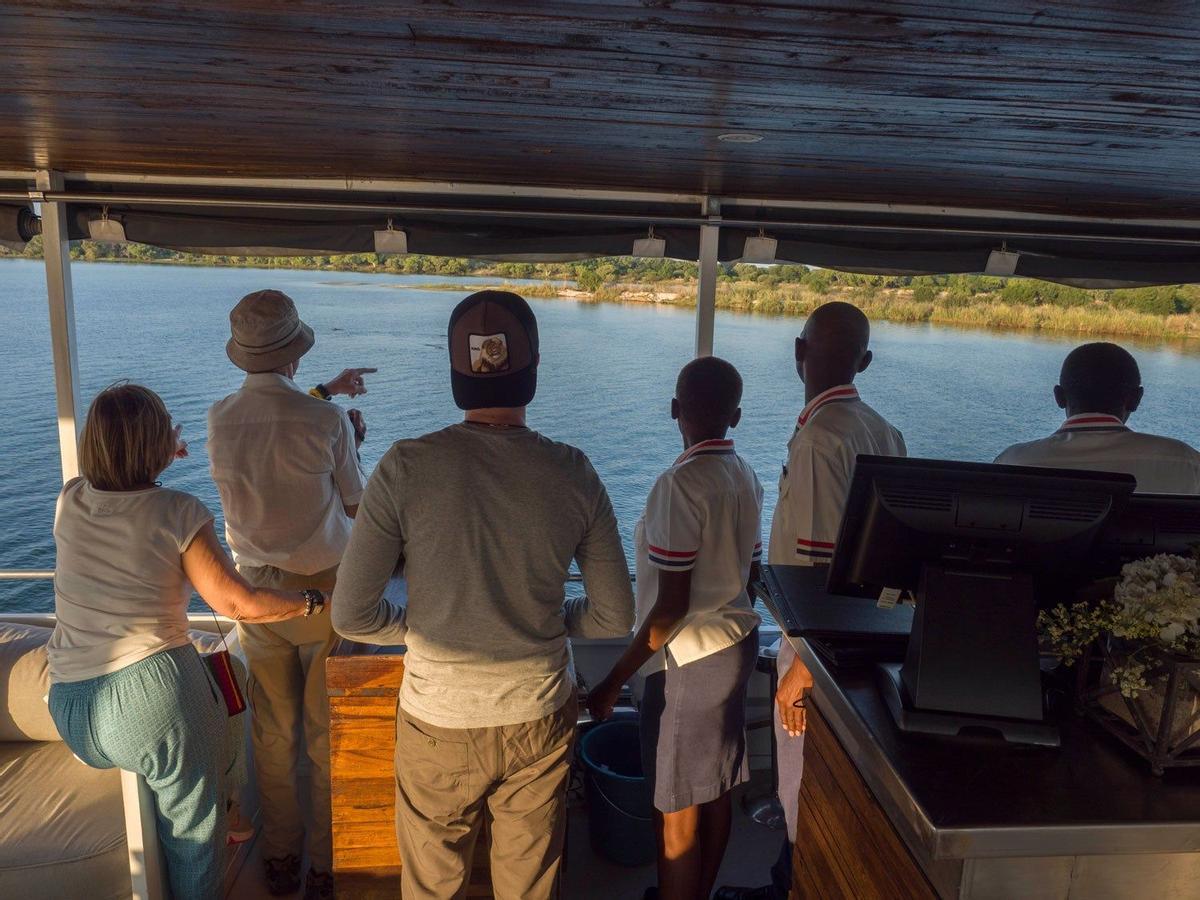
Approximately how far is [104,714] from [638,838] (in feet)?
5.21

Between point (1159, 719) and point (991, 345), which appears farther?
point (991, 345)

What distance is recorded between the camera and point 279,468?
2.29m

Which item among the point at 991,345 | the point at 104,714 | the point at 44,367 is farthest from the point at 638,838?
the point at 44,367

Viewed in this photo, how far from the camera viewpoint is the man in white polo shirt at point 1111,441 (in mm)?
2240

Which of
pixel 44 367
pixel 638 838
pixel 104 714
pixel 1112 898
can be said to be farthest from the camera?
pixel 44 367

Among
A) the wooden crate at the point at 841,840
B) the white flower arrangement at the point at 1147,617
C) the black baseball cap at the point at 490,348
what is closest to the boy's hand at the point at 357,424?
the black baseball cap at the point at 490,348

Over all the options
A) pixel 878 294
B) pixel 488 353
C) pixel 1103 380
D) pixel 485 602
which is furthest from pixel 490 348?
pixel 878 294

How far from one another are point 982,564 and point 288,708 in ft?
6.51

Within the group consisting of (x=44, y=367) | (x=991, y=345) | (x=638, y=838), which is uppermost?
(x=991, y=345)

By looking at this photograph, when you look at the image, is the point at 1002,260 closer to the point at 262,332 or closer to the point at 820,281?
the point at 820,281

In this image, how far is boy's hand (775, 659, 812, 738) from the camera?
202 centimetres

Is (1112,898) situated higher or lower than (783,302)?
lower

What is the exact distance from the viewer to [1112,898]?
1.17 metres

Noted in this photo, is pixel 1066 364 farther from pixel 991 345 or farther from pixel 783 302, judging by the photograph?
pixel 991 345
